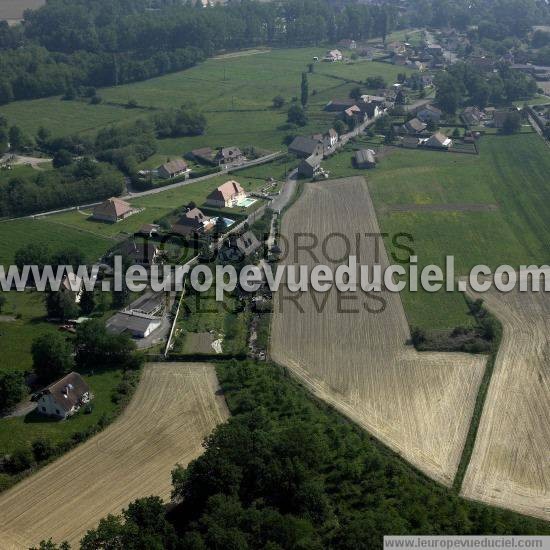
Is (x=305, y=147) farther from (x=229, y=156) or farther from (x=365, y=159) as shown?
(x=229, y=156)

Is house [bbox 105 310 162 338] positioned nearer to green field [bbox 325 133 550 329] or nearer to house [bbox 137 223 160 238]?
house [bbox 137 223 160 238]

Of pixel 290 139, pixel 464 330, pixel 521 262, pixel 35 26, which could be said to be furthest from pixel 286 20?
pixel 464 330

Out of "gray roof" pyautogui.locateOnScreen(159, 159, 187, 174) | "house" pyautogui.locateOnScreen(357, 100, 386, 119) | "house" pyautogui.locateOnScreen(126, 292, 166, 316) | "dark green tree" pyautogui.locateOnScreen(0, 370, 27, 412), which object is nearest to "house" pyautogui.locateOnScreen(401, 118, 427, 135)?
"house" pyautogui.locateOnScreen(357, 100, 386, 119)

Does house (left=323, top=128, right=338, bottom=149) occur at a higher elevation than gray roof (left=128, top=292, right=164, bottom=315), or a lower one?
higher

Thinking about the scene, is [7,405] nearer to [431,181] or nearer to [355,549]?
[355,549]

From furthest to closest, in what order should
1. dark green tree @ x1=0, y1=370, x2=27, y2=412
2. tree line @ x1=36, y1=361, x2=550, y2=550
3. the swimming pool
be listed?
the swimming pool, dark green tree @ x1=0, y1=370, x2=27, y2=412, tree line @ x1=36, y1=361, x2=550, y2=550

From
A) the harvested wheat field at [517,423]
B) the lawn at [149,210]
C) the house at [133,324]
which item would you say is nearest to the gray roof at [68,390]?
the house at [133,324]
